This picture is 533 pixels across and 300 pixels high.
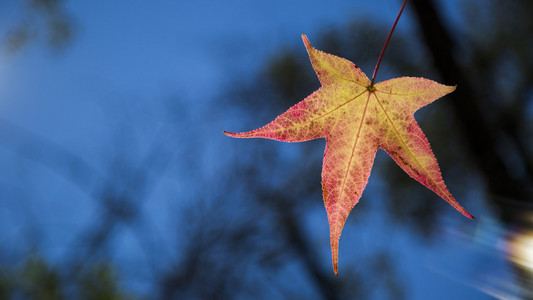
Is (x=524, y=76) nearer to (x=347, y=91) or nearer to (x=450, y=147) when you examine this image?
(x=450, y=147)

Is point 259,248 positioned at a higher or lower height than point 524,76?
lower

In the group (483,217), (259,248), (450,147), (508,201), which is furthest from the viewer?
(259,248)

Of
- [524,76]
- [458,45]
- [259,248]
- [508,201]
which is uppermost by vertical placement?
[458,45]

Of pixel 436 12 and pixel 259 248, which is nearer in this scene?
pixel 436 12

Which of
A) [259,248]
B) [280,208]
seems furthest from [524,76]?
[259,248]

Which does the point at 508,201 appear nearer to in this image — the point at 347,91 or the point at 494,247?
the point at 494,247

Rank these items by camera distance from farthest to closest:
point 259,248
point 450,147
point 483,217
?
point 259,248, point 450,147, point 483,217
